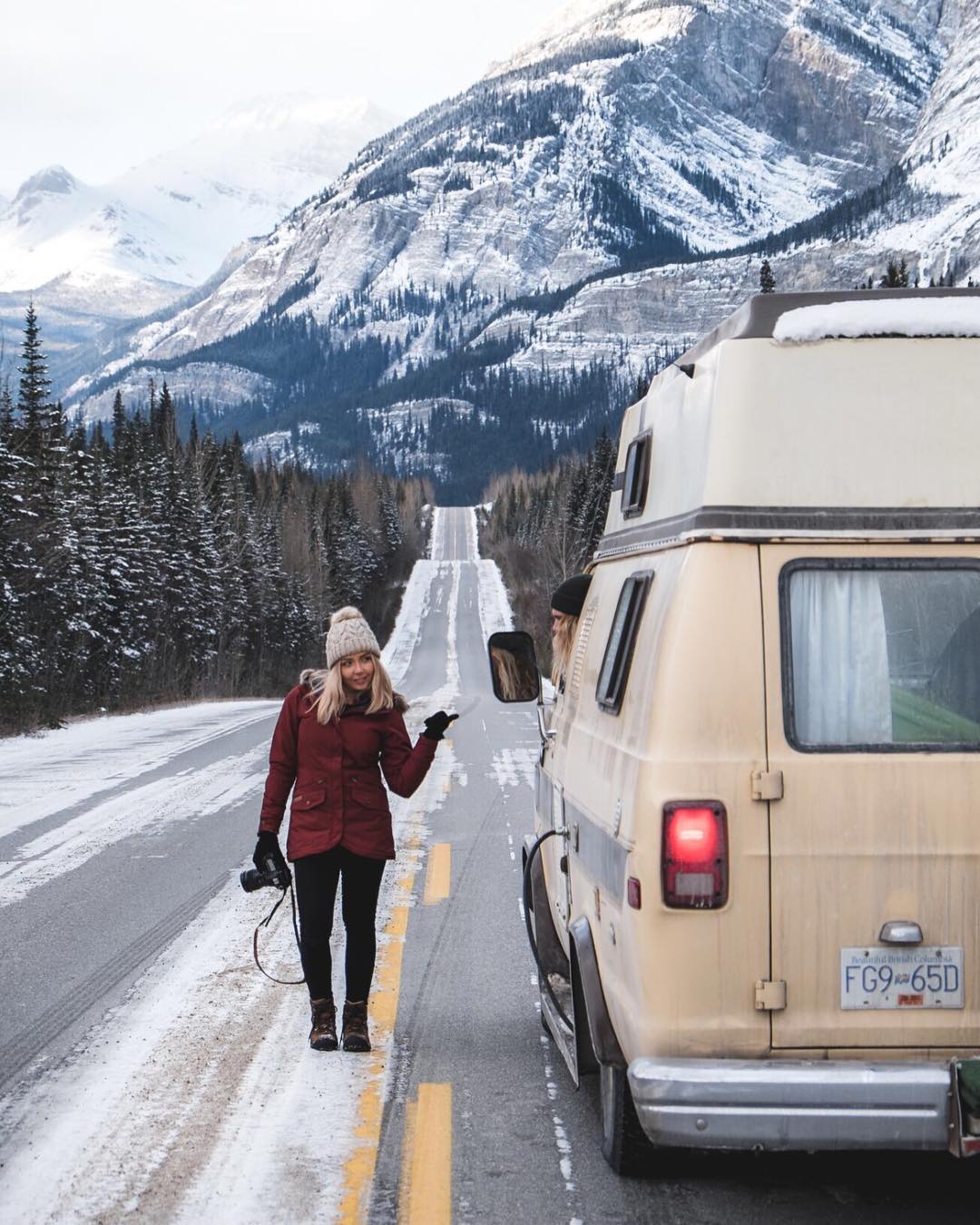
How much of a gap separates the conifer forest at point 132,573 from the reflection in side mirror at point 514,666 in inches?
817

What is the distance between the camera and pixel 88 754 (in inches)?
758

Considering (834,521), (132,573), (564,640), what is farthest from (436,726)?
(132,573)

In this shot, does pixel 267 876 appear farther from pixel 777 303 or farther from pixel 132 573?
pixel 132 573

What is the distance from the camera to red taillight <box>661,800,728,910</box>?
354 cm

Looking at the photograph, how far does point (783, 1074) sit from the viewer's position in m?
3.45

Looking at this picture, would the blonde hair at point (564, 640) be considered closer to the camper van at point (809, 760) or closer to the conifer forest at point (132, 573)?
the camper van at point (809, 760)

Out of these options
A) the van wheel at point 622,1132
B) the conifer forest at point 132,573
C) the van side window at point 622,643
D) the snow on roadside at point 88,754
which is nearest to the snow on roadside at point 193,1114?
the van wheel at point 622,1132

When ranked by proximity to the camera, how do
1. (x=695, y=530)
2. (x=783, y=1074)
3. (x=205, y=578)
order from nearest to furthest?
(x=783, y=1074), (x=695, y=530), (x=205, y=578)

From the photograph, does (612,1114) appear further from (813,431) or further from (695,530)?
(813,431)

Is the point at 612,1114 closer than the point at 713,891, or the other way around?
the point at 713,891

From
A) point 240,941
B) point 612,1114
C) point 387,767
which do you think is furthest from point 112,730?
point 612,1114

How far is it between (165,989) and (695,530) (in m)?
3.84

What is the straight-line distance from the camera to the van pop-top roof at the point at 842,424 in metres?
3.74

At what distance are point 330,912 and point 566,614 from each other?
1.65m
